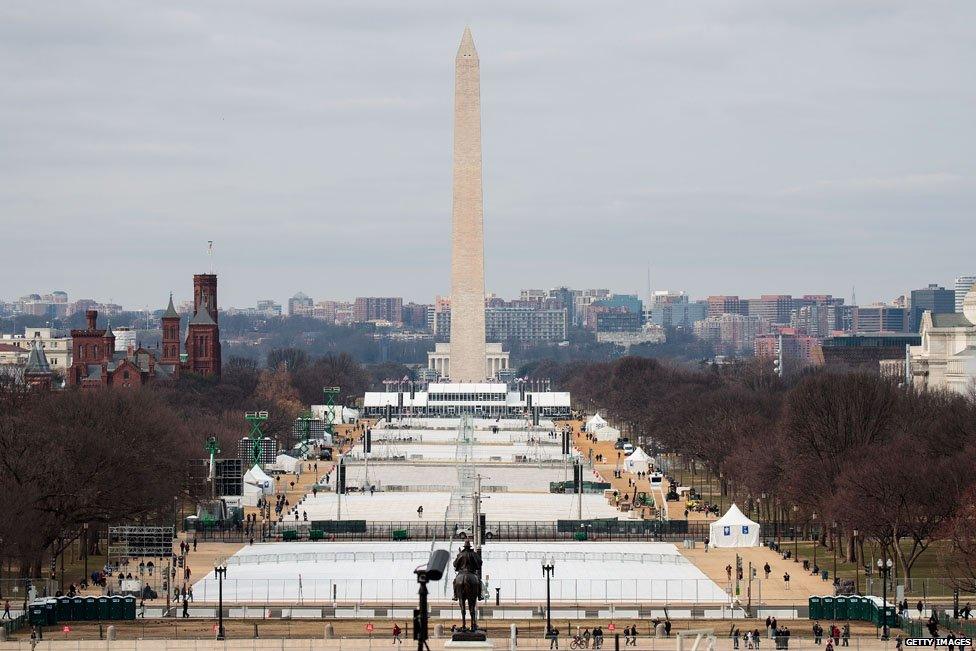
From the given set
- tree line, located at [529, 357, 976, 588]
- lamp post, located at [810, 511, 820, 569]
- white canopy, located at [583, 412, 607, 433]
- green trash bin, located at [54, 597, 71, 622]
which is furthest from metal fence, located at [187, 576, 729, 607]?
white canopy, located at [583, 412, 607, 433]

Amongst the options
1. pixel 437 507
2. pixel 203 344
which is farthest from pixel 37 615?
pixel 203 344

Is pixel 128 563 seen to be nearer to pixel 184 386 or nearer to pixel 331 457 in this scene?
pixel 331 457

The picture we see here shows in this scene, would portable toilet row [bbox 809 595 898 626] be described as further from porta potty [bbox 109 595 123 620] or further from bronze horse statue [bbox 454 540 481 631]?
bronze horse statue [bbox 454 540 481 631]

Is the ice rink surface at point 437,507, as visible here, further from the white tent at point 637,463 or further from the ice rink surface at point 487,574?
the white tent at point 637,463

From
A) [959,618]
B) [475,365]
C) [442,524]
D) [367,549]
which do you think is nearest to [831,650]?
[959,618]

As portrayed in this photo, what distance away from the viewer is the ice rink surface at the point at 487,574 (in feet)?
202

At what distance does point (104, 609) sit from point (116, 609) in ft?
0.99

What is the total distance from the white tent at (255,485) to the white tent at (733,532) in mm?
23490

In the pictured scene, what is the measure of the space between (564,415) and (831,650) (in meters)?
A: 122

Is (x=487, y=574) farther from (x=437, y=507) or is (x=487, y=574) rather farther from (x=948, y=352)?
(x=948, y=352)

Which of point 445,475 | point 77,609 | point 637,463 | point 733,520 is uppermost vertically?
point 637,463

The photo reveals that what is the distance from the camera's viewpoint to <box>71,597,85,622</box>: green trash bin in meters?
56.0

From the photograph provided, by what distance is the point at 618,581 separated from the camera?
6394cm

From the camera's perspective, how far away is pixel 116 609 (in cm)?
5647
